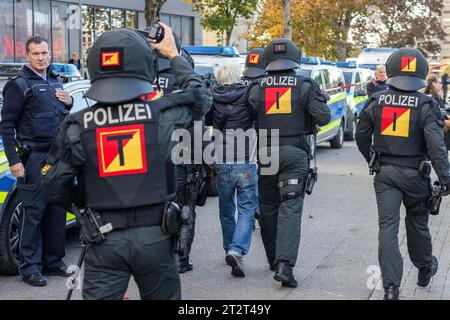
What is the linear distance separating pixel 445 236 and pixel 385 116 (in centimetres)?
299

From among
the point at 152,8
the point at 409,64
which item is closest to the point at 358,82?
the point at 152,8

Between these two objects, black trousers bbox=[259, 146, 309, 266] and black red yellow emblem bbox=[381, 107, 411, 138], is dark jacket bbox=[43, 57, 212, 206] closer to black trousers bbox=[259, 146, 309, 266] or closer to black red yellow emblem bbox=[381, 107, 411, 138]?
black red yellow emblem bbox=[381, 107, 411, 138]

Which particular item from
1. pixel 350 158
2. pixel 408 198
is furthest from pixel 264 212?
pixel 350 158

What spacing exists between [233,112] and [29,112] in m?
1.75

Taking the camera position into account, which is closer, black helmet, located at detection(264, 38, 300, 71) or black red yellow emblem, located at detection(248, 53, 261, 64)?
black helmet, located at detection(264, 38, 300, 71)

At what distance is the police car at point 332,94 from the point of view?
49.9 feet

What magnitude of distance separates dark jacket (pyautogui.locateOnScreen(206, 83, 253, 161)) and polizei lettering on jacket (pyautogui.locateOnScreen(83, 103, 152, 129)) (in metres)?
3.06

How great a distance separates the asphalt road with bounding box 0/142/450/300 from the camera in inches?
241

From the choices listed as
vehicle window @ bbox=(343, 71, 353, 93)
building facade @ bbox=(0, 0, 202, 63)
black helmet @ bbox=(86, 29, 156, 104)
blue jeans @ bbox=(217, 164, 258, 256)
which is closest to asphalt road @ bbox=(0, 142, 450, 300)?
blue jeans @ bbox=(217, 164, 258, 256)

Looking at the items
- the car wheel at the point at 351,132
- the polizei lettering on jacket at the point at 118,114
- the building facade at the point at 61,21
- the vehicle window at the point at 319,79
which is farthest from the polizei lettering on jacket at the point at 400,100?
the building facade at the point at 61,21

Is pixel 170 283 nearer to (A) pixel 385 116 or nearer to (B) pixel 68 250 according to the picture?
(A) pixel 385 116

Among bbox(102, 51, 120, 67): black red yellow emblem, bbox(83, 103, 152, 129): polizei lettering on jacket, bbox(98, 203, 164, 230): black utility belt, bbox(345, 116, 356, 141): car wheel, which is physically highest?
bbox(102, 51, 120, 67): black red yellow emblem

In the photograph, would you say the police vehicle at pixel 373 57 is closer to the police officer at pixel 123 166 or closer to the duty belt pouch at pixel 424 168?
the duty belt pouch at pixel 424 168

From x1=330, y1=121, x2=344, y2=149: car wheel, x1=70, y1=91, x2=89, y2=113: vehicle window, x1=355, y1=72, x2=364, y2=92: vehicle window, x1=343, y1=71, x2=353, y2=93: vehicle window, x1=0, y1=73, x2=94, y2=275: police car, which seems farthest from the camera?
x1=355, y1=72, x2=364, y2=92: vehicle window
